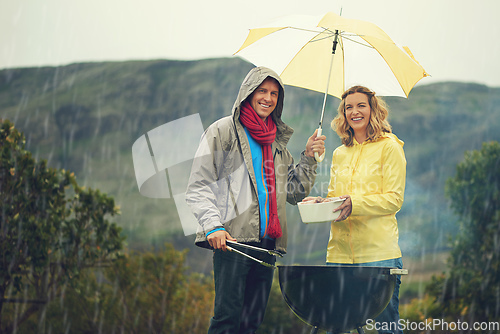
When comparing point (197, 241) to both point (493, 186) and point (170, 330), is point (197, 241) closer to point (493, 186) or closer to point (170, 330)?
point (170, 330)

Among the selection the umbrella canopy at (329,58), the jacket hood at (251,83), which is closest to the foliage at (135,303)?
the umbrella canopy at (329,58)

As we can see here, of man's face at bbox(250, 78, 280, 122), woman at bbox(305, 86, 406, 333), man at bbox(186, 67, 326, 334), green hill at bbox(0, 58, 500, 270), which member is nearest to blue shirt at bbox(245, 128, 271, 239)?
man at bbox(186, 67, 326, 334)

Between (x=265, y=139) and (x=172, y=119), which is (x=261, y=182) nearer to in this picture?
(x=265, y=139)

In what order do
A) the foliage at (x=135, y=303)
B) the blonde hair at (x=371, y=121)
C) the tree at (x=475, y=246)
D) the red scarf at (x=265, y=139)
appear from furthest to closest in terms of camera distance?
the tree at (x=475, y=246) < the foliage at (x=135, y=303) < the blonde hair at (x=371, y=121) < the red scarf at (x=265, y=139)

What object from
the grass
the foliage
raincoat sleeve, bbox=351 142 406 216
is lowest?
the grass

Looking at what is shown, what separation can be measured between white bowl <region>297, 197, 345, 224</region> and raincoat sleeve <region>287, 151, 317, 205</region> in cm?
19

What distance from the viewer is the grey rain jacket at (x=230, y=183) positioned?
2.17 meters

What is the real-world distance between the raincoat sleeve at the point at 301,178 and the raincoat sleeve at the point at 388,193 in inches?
10.5

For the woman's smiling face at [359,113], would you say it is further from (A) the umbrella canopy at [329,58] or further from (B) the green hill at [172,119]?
(B) the green hill at [172,119]

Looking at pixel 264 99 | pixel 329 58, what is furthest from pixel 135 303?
pixel 264 99

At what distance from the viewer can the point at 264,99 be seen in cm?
238

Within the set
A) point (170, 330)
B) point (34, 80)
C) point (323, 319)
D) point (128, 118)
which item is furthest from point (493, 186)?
point (34, 80)

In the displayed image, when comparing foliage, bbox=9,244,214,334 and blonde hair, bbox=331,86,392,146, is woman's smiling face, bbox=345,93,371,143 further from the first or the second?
foliage, bbox=9,244,214,334

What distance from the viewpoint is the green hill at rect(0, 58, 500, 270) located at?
17.7m
